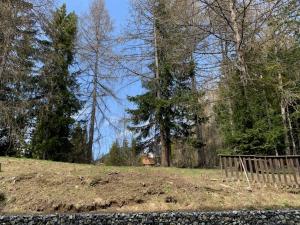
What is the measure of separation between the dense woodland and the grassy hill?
11.5 feet

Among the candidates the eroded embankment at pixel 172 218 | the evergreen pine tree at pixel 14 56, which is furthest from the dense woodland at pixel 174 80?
the eroded embankment at pixel 172 218

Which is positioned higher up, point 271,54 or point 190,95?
point 271,54

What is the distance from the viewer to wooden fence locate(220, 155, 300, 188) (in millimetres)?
10438

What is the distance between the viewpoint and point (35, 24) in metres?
14.7

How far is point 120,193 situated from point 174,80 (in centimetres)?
1221

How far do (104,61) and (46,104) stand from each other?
4366 mm

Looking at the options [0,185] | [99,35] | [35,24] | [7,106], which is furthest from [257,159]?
[99,35]

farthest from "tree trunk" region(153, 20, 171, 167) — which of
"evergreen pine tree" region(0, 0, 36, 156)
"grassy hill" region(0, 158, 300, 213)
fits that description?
"grassy hill" region(0, 158, 300, 213)

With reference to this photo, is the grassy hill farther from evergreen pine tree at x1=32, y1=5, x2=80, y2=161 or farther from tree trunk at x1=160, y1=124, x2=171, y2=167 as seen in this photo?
tree trunk at x1=160, y1=124, x2=171, y2=167

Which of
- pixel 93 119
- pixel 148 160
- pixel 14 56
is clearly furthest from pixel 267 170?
pixel 93 119

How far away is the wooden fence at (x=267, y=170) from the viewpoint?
34.2 feet

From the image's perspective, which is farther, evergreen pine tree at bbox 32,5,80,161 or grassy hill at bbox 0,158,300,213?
evergreen pine tree at bbox 32,5,80,161

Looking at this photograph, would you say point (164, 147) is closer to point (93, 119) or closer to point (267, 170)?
point (93, 119)

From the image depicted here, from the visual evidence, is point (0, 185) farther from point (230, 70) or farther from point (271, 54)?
point (271, 54)
